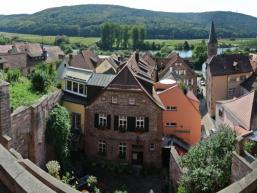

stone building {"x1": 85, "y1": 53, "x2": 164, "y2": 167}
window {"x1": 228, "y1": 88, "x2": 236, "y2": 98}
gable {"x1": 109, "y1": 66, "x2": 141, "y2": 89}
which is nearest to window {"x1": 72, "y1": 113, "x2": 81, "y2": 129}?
stone building {"x1": 85, "y1": 53, "x2": 164, "y2": 167}

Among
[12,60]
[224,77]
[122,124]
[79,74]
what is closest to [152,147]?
[122,124]

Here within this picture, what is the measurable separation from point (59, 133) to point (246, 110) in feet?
53.5

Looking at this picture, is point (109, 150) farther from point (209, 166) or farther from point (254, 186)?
point (254, 186)

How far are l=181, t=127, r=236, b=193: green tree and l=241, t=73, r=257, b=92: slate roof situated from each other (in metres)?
34.3

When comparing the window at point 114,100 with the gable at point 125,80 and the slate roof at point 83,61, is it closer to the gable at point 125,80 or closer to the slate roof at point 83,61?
the gable at point 125,80

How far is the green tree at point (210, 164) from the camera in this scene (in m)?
19.2

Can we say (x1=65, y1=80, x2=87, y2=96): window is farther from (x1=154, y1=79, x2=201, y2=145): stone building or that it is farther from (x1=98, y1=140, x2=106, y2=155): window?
(x1=154, y1=79, x2=201, y2=145): stone building

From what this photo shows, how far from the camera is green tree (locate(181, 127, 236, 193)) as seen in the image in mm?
19203

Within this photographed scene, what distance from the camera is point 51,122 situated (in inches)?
1073

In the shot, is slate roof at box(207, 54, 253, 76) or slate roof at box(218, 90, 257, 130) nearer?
slate roof at box(218, 90, 257, 130)

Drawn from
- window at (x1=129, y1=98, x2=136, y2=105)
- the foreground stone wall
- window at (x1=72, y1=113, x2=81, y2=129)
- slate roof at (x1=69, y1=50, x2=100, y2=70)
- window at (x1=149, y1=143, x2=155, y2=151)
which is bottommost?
window at (x1=149, y1=143, x2=155, y2=151)

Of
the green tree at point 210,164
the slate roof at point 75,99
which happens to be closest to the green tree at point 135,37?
the slate roof at point 75,99

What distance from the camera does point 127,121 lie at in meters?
32.0

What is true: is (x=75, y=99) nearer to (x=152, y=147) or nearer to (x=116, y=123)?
(x=116, y=123)
